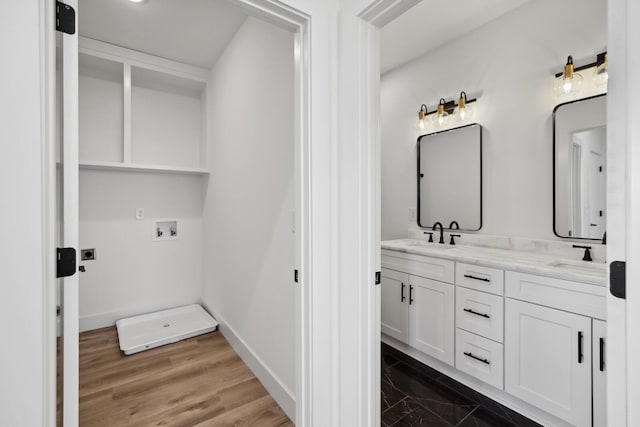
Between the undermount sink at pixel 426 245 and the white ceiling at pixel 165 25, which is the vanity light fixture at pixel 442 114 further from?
the white ceiling at pixel 165 25

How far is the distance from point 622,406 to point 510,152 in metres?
1.90

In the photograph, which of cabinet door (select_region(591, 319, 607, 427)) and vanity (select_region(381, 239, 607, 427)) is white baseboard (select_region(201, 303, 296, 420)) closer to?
vanity (select_region(381, 239, 607, 427))

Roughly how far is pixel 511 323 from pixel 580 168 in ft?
3.50

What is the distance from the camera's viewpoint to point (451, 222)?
2547 mm

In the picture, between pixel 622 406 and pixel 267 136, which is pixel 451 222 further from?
pixel 622 406

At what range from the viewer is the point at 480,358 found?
1.84m

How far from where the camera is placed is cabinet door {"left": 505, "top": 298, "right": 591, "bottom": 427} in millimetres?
1446

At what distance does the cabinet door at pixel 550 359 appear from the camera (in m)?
1.45

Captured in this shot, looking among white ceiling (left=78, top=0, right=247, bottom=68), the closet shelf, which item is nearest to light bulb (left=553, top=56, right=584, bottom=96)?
white ceiling (left=78, top=0, right=247, bottom=68)

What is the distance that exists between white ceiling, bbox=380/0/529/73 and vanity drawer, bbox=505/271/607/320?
5.90 feet
